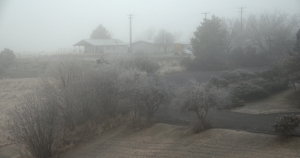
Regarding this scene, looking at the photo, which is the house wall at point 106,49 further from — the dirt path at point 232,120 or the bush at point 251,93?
the dirt path at point 232,120

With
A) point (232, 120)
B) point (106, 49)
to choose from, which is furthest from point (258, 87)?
point (106, 49)

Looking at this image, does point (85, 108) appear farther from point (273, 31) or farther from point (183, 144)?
point (273, 31)

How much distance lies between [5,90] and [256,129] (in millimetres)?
32336

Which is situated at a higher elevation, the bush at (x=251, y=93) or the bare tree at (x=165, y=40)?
the bare tree at (x=165, y=40)

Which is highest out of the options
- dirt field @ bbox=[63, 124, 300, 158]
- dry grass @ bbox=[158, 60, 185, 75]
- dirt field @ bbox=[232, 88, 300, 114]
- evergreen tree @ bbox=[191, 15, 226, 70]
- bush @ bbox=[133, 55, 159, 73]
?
evergreen tree @ bbox=[191, 15, 226, 70]

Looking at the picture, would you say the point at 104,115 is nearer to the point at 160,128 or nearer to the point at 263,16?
the point at 160,128

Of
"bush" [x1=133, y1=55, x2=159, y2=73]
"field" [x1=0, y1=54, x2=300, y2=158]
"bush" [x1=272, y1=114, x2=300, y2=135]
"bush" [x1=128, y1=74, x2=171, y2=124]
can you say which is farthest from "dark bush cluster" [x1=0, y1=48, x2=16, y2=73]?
"bush" [x1=272, y1=114, x2=300, y2=135]

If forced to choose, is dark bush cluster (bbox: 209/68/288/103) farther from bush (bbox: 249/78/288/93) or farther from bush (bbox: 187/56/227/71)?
bush (bbox: 187/56/227/71)

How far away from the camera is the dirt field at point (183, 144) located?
40.4 feet

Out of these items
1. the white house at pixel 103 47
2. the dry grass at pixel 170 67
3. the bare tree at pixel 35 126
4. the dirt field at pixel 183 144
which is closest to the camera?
the dirt field at pixel 183 144

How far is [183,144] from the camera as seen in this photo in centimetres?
1494

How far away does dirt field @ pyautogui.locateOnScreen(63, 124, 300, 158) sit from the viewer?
12305mm

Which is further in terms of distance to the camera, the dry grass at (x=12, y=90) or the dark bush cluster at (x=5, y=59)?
the dark bush cluster at (x=5, y=59)

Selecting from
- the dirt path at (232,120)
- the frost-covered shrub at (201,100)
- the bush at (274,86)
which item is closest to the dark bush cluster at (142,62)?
the bush at (274,86)
